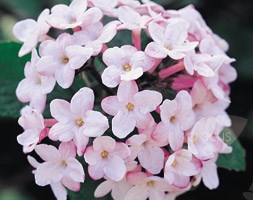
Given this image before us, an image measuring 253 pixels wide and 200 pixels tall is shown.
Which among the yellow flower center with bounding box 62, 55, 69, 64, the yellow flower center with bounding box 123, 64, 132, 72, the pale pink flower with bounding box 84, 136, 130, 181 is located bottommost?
the pale pink flower with bounding box 84, 136, 130, 181

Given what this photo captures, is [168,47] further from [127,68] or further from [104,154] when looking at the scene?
[104,154]

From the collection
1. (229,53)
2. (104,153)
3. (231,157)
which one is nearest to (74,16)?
(104,153)

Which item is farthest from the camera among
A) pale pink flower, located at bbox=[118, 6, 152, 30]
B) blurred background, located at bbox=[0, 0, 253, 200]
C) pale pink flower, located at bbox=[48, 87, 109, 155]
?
blurred background, located at bbox=[0, 0, 253, 200]

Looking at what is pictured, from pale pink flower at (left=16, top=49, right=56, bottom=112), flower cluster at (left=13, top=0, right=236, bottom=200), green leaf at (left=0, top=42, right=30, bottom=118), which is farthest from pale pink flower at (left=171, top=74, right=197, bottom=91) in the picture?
green leaf at (left=0, top=42, right=30, bottom=118)

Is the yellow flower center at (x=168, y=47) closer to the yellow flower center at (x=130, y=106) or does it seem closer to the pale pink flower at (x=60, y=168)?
the yellow flower center at (x=130, y=106)

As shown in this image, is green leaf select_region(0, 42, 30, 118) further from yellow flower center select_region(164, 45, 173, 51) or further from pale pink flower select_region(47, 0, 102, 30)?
yellow flower center select_region(164, 45, 173, 51)
